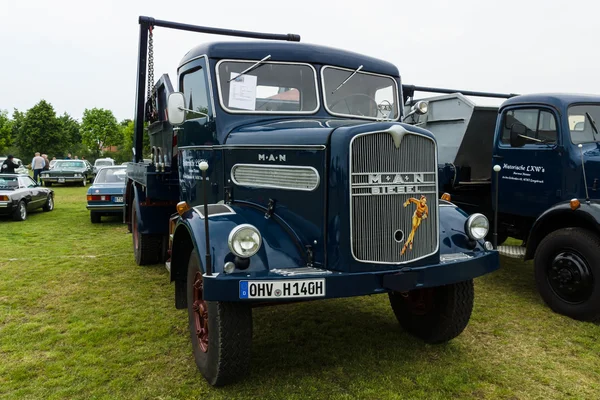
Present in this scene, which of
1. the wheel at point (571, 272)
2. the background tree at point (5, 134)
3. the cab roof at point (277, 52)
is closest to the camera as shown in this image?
the cab roof at point (277, 52)

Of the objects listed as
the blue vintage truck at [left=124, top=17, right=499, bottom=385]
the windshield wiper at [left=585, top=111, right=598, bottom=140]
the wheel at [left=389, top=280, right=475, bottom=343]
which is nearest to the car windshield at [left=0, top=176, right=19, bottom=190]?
the blue vintage truck at [left=124, top=17, right=499, bottom=385]

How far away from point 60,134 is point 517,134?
4741 cm

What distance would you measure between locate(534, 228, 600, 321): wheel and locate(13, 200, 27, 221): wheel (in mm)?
11251

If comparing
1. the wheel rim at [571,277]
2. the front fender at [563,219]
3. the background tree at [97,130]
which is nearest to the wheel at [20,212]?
the front fender at [563,219]

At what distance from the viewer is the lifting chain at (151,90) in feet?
20.1

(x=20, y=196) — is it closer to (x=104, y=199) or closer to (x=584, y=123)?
(x=104, y=199)

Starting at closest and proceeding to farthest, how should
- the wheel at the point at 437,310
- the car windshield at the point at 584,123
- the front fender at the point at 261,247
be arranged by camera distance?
1. the front fender at the point at 261,247
2. the wheel at the point at 437,310
3. the car windshield at the point at 584,123

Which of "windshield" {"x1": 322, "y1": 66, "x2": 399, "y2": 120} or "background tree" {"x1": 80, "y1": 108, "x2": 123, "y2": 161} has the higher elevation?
"background tree" {"x1": 80, "y1": 108, "x2": 123, "y2": 161}

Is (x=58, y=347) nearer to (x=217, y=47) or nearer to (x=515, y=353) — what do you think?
(x=217, y=47)

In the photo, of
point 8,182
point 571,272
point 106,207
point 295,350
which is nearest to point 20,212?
point 8,182

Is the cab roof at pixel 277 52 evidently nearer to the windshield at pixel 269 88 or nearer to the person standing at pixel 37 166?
the windshield at pixel 269 88

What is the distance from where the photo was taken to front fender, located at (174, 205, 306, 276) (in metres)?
3.15

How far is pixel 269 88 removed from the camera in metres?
4.23

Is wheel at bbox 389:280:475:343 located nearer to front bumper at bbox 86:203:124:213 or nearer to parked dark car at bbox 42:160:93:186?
front bumper at bbox 86:203:124:213
